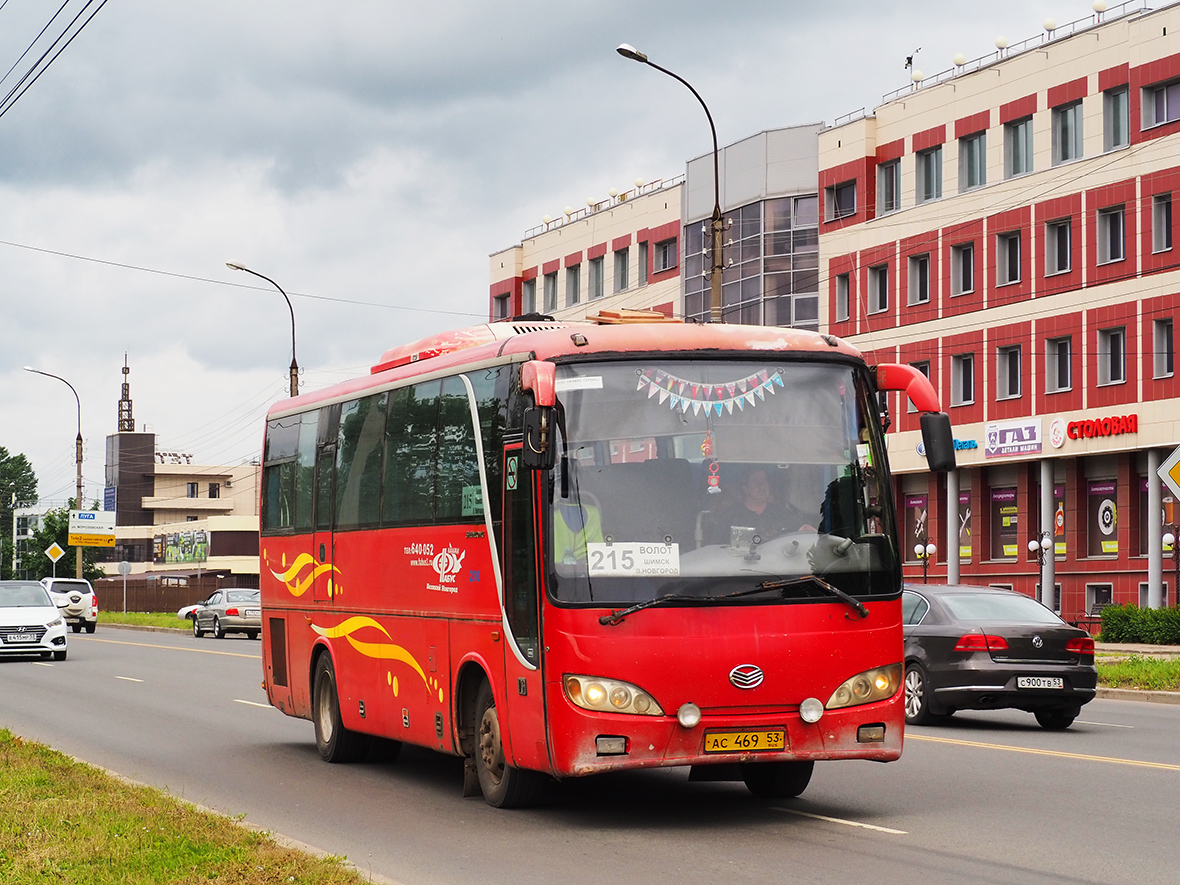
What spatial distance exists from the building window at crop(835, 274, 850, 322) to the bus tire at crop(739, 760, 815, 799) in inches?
1841

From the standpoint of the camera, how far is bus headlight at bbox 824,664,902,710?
10.3 metres

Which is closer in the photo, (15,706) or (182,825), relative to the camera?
(182,825)

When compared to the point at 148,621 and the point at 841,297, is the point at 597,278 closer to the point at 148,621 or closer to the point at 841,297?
the point at 841,297

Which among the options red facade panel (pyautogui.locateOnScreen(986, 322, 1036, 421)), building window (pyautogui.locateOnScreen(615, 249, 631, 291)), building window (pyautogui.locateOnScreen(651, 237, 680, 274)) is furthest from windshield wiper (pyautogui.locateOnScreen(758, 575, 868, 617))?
building window (pyautogui.locateOnScreen(615, 249, 631, 291))

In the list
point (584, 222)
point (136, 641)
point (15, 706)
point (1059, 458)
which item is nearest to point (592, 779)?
point (15, 706)

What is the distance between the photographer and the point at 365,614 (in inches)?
543

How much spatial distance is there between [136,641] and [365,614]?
34282mm

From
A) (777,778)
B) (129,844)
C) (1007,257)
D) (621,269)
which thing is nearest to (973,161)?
(1007,257)

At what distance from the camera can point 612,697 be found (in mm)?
9914

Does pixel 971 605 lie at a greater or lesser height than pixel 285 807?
greater

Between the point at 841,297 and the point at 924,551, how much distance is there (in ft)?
31.3

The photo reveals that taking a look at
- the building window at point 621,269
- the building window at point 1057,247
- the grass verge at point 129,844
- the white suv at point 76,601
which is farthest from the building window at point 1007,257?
the grass verge at point 129,844

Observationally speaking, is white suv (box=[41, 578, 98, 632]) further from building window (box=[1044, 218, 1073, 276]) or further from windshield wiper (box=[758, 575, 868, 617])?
windshield wiper (box=[758, 575, 868, 617])

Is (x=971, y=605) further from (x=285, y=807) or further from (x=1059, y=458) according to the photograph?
(x=1059, y=458)
